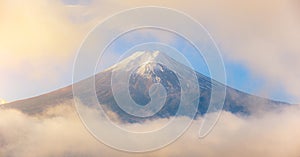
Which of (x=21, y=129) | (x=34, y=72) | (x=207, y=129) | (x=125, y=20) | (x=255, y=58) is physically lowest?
(x=21, y=129)

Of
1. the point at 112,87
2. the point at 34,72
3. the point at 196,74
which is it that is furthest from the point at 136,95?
the point at 34,72

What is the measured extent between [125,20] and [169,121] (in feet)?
3.36

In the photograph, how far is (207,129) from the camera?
152 inches

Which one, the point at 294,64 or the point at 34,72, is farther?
the point at 294,64

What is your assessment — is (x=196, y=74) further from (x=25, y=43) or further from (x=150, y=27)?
(x=25, y=43)

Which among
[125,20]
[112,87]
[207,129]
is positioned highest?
[125,20]

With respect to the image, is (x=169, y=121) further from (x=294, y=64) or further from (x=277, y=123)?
(x=294, y=64)

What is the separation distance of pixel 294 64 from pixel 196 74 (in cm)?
100

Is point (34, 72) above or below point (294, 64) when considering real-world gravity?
below

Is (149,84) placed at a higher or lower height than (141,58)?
lower

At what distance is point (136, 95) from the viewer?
3848mm

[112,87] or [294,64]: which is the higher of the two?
[294,64]

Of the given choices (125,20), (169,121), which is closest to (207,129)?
(169,121)

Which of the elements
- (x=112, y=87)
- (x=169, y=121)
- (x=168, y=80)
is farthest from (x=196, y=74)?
(x=112, y=87)
